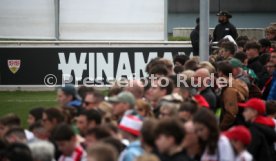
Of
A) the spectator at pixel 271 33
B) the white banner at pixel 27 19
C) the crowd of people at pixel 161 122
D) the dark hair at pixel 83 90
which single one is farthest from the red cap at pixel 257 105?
the white banner at pixel 27 19

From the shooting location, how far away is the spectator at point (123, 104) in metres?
11.1

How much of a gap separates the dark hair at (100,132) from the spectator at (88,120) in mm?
761

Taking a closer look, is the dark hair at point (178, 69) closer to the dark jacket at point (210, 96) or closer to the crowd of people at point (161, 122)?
the crowd of people at point (161, 122)

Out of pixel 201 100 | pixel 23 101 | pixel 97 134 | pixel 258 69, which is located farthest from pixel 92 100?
pixel 23 101

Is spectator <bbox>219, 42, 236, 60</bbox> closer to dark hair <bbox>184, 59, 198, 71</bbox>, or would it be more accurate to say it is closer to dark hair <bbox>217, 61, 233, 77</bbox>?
dark hair <bbox>184, 59, 198, 71</bbox>

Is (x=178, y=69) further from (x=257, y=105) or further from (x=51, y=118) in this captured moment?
(x=51, y=118)

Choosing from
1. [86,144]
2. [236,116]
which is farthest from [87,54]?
[86,144]

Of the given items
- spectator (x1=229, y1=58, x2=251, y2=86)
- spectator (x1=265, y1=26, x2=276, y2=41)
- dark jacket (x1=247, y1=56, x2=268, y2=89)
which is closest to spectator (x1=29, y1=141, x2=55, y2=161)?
spectator (x1=229, y1=58, x2=251, y2=86)

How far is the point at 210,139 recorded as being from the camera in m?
9.35

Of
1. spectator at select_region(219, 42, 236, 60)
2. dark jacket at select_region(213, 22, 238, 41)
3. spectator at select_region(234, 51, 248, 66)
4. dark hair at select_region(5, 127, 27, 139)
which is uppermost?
dark jacket at select_region(213, 22, 238, 41)

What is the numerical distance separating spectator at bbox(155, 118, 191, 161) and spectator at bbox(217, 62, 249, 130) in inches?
188

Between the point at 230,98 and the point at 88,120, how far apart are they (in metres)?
3.64

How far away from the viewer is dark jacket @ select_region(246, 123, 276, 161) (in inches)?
454

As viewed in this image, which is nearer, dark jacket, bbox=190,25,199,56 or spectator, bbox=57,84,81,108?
spectator, bbox=57,84,81,108
